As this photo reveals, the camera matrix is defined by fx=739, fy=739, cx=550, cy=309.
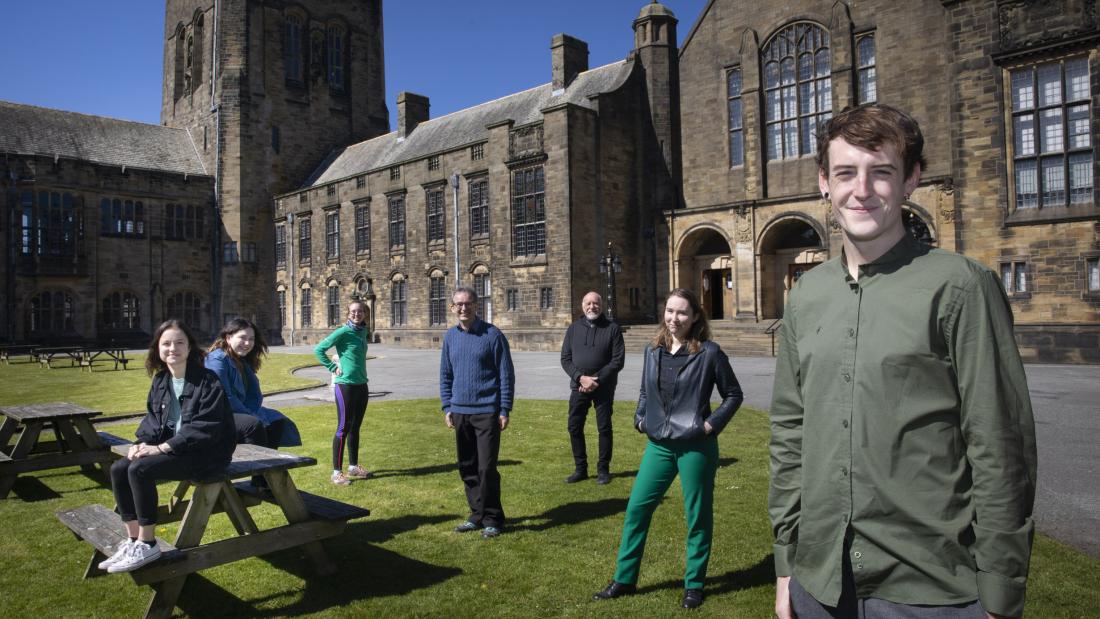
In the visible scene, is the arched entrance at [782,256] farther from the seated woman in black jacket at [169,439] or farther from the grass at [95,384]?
the seated woman in black jacket at [169,439]

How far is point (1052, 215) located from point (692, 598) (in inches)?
814

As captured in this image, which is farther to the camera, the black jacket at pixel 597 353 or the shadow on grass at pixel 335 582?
the black jacket at pixel 597 353

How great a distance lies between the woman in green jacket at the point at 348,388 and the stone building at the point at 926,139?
18921 millimetres

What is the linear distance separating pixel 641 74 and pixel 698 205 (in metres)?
6.45

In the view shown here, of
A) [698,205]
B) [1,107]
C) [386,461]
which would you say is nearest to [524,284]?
[698,205]

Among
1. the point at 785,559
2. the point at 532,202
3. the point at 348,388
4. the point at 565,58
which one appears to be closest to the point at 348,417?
the point at 348,388

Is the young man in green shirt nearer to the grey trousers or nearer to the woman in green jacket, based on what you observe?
the grey trousers

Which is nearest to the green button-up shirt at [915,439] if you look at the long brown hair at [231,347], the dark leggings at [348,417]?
the long brown hair at [231,347]

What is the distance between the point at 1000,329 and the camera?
188 cm

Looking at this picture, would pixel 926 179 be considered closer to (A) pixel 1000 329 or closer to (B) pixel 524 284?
(B) pixel 524 284

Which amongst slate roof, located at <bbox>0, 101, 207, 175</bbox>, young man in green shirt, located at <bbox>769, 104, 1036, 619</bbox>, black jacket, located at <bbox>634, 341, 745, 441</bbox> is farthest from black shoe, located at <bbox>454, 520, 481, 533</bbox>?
slate roof, located at <bbox>0, 101, 207, 175</bbox>

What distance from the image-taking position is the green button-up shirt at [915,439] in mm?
1829

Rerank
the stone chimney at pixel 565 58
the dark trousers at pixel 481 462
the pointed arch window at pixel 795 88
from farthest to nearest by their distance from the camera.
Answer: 1. the stone chimney at pixel 565 58
2. the pointed arch window at pixel 795 88
3. the dark trousers at pixel 481 462

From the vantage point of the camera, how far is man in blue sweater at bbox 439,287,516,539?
5.97 metres
